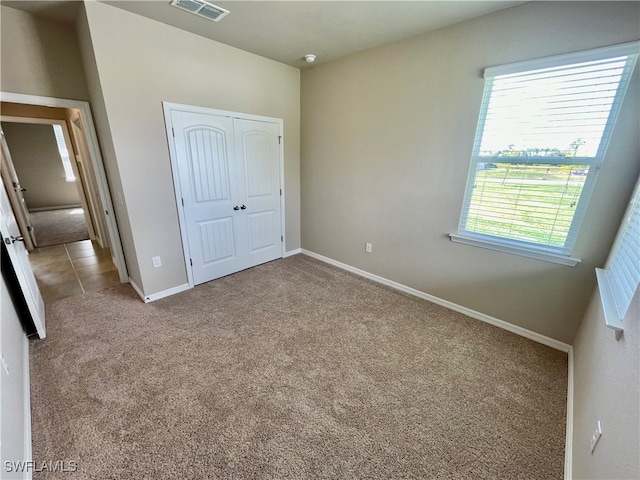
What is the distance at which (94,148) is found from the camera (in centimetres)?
282

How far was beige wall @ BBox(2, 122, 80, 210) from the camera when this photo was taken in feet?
21.9

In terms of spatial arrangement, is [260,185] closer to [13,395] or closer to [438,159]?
[438,159]

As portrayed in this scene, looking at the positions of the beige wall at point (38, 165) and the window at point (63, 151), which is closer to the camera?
the beige wall at point (38, 165)

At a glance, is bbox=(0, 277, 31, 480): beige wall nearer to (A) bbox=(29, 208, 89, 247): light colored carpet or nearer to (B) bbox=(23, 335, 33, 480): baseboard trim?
(B) bbox=(23, 335, 33, 480): baseboard trim

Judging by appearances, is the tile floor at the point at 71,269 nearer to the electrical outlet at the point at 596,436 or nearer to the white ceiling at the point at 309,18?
the white ceiling at the point at 309,18

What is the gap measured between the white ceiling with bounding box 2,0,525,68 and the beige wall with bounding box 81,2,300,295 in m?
0.15

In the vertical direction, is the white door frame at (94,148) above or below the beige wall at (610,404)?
above

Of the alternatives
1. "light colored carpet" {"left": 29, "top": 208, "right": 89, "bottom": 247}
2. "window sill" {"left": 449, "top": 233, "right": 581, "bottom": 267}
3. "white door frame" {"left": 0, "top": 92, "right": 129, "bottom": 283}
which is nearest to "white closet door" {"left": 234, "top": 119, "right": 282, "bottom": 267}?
"white door frame" {"left": 0, "top": 92, "right": 129, "bottom": 283}

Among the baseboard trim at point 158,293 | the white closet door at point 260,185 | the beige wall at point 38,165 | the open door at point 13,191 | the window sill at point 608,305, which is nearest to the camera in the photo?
the window sill at point 608,305

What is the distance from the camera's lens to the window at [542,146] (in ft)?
5.84

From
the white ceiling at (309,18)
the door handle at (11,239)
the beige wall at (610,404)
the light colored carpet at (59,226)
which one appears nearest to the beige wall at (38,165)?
the light colored carpet at (59,226)

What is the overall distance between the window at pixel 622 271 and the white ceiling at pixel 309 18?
1736mm

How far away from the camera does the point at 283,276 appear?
3480 mm

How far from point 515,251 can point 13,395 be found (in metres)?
3.49
